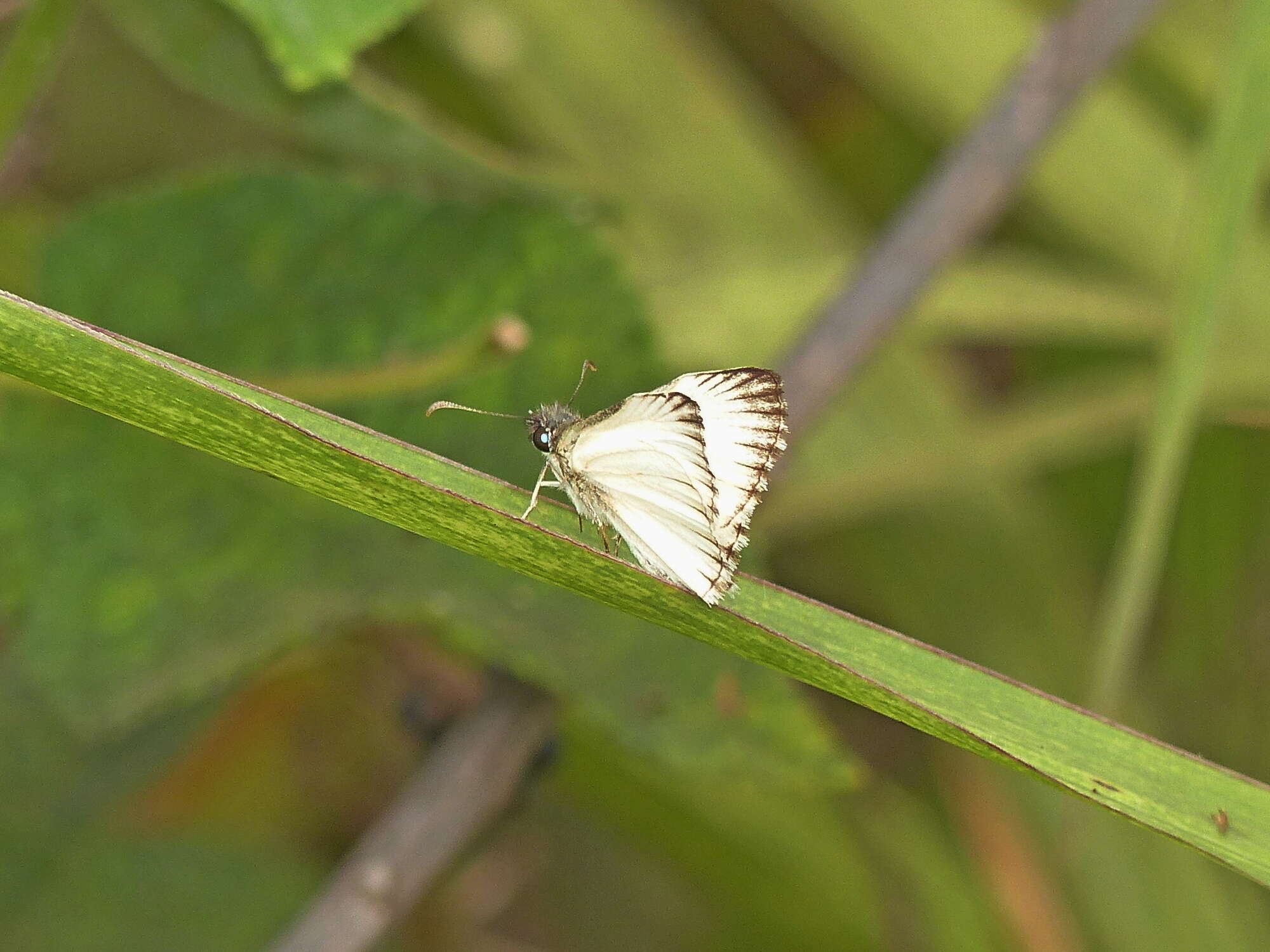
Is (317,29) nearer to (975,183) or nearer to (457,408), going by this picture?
(457,408)

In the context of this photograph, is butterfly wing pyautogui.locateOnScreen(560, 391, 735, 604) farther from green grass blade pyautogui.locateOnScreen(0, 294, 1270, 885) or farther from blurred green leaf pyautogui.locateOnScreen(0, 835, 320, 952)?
blurred green leaf pyautogui.locateOnScreen(0, 835, 320, 952)

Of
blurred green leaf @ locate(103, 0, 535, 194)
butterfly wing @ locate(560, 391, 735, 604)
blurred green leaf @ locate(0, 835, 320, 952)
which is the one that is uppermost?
blurred green leaf @ locate(103, 0, 535, 194)

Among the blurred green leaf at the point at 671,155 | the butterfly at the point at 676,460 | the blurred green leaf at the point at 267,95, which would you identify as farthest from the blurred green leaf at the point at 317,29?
the blurred green leaf at the point at 671,155

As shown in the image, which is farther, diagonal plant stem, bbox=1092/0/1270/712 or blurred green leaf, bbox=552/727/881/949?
blurred green leaf, bbox=552/727/881/949

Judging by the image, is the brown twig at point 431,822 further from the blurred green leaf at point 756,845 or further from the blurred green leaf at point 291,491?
the blurred green leaf at point 756,845

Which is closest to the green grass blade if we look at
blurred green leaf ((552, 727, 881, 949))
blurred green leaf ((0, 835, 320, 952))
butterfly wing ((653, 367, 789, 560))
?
butterfly wing ((653, 367, 789, 560))

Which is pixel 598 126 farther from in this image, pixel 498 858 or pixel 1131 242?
pixel 498 858
